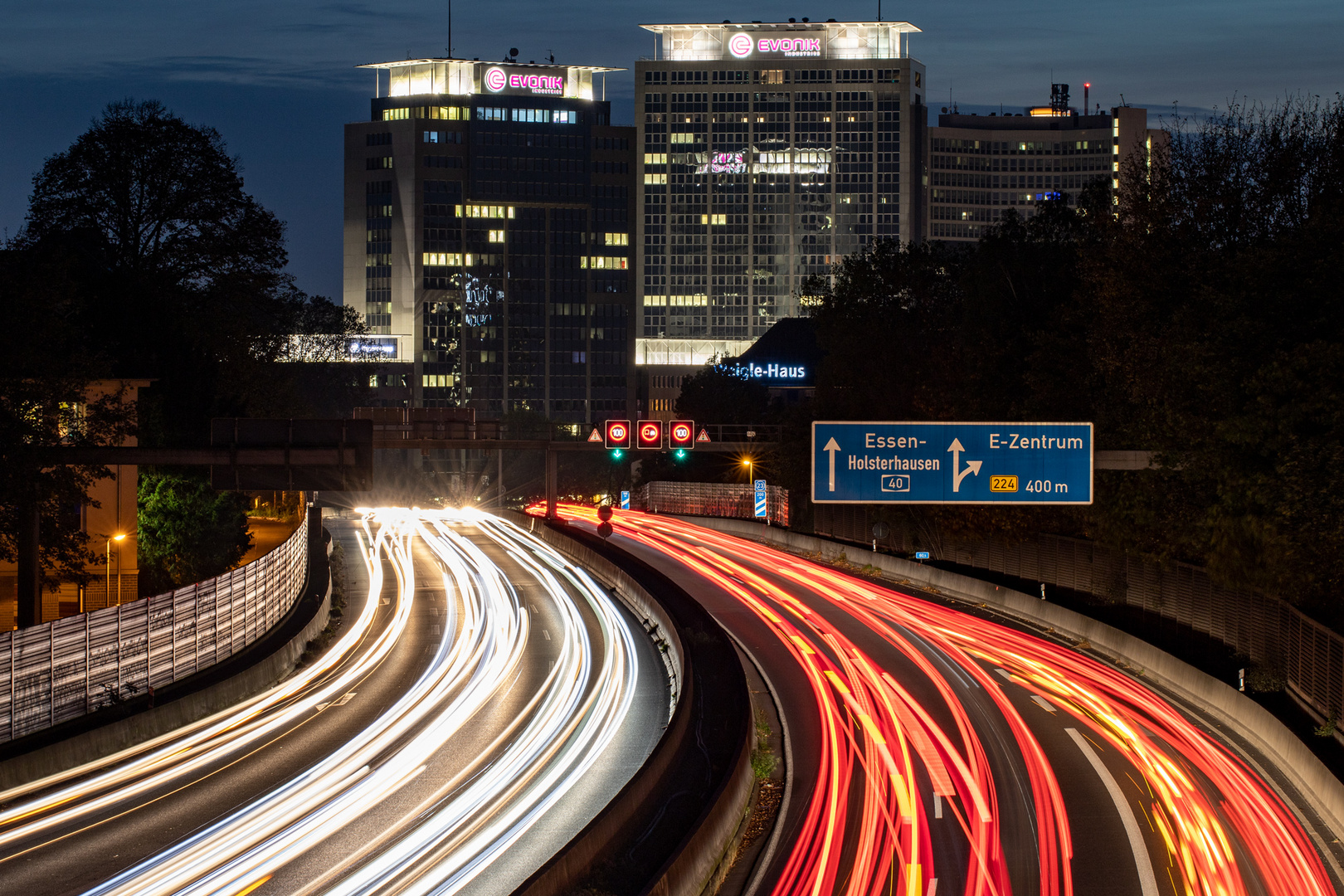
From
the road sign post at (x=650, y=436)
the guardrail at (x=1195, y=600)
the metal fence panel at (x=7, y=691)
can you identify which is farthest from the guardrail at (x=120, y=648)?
the guardrail at (x=1195, y=600)

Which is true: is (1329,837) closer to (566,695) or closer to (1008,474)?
(1008,474)

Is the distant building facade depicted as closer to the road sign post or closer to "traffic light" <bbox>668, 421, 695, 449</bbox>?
the road sign post

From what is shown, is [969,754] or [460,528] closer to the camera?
[969,754]

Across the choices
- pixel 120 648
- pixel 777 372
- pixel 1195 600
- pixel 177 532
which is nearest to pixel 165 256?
pixel 177 532

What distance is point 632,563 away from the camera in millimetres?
53062

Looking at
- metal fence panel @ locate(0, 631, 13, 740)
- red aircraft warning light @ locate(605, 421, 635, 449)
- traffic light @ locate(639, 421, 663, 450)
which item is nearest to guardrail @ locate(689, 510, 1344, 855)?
traffic light @ locate(639, 421, 663, 450)

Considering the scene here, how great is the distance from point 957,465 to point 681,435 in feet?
68.6

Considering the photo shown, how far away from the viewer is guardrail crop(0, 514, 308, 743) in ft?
81.8

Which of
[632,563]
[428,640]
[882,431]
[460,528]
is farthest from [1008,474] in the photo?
[460,528]

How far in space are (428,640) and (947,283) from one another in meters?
47.6

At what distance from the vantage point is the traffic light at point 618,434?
50719 millimetres

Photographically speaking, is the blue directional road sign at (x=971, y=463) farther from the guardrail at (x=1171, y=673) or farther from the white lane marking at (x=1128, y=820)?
the white lane marking at (x=1128, y=820)

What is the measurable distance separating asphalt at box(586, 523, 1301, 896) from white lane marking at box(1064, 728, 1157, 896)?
0.06 meters

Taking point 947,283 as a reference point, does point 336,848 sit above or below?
below
